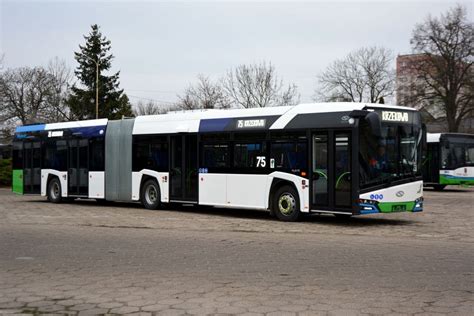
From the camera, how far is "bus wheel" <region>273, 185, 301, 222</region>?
15.4m

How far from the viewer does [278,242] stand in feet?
38.1

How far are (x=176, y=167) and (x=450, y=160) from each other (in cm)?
1987

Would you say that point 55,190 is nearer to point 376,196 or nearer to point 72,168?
point 72,168

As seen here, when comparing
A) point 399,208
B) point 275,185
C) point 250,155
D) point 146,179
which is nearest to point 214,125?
point 250,155

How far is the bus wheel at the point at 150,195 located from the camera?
775 inches

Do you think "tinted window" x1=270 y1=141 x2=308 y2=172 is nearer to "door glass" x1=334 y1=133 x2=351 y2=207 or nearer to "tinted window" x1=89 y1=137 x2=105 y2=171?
"door glass" x1=334 y1=133 x2=351 y2=207

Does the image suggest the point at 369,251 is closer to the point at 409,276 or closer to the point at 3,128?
the point at 409,276

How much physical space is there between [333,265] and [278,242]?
2.88m

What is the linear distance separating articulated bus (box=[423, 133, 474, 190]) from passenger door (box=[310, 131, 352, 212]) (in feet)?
65.6

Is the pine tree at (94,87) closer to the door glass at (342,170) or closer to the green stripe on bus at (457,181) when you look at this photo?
the green stripe on bus at (457,181)

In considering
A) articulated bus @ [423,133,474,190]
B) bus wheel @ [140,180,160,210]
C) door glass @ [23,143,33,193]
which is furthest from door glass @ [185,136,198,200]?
articulated bus @ [423,133,474,190]

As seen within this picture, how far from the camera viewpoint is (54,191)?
23797 millimetres

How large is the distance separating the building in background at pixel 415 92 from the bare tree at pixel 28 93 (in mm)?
37382

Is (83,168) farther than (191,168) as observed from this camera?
Yes
